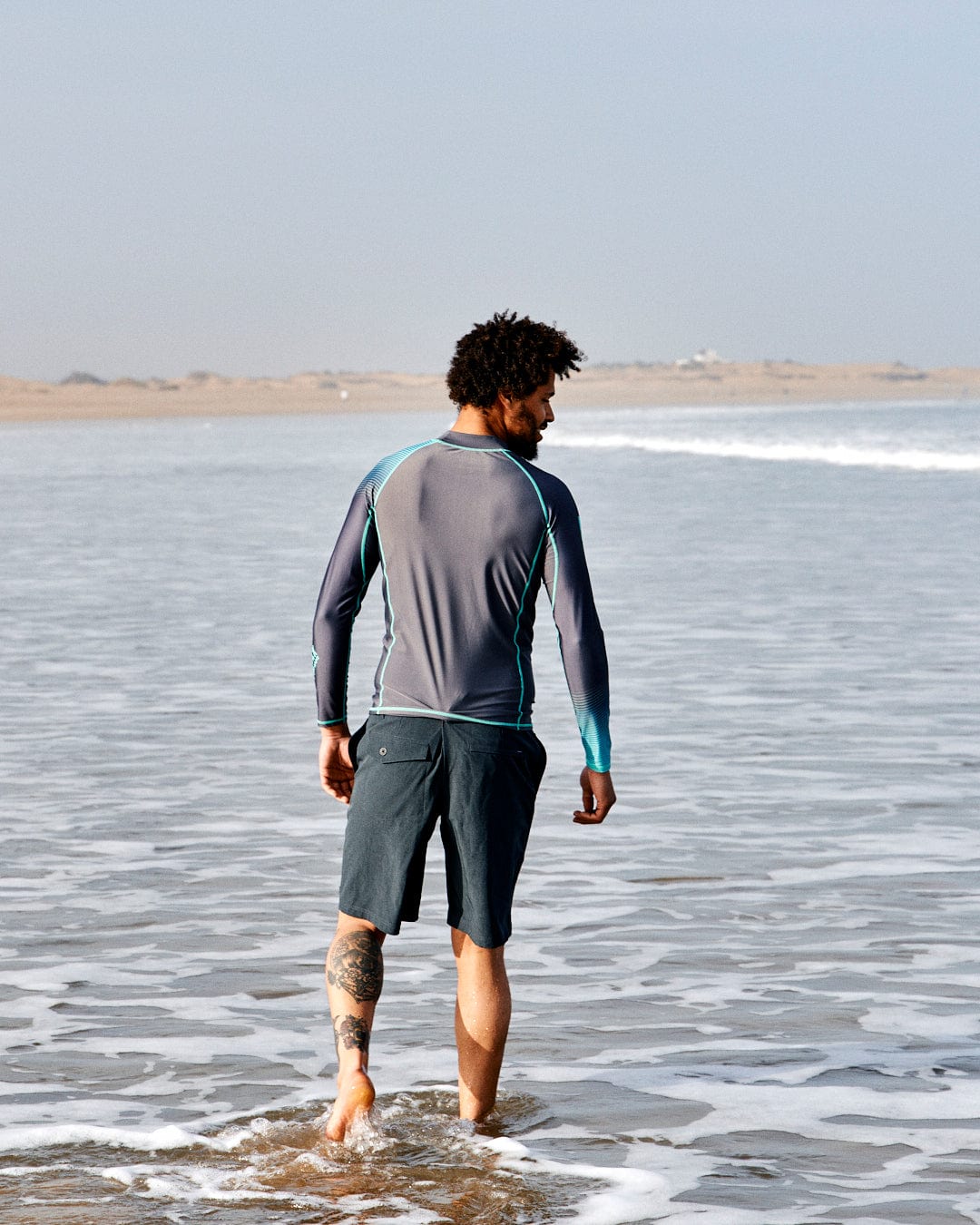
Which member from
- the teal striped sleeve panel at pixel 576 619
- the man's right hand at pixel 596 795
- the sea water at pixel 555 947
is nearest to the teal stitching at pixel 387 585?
the teal striped sleeve panel at pixel 576 619

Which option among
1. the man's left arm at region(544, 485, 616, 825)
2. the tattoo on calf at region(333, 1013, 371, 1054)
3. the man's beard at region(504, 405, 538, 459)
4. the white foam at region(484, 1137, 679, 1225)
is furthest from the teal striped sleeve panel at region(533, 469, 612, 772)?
the white foam at region(484, 1137, 679, 1225)

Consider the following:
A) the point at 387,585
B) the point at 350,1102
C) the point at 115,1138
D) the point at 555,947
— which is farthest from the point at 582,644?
the point at 555,947

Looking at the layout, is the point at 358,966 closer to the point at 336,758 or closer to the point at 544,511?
the point at 336,758

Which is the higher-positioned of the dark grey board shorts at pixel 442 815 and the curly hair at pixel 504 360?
the curly hair at pixel 504 360

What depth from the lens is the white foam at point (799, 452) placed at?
46.0 metres

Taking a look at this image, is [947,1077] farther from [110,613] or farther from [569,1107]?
[110,613]

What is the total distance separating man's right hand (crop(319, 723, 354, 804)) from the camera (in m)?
4.66

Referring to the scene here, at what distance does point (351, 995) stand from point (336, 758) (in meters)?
0.58

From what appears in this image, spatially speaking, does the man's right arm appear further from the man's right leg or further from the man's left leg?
the man's left leg

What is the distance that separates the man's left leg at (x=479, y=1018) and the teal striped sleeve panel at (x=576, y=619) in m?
0.54

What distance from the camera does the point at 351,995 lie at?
15.0ft

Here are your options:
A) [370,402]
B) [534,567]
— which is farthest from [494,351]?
[370,402]

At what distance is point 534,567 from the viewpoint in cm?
446

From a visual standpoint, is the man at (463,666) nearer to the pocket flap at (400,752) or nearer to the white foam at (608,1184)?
the pocket flap at (400,752)
